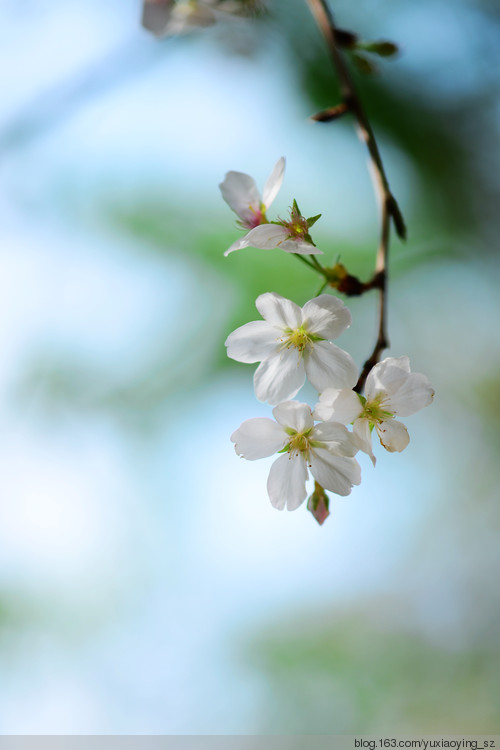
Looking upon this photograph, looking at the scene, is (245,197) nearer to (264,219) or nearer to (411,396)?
(264,219)

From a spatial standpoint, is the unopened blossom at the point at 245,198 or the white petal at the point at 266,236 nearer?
the white petal at the point at 266,236

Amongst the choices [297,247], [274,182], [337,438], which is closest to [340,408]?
[337,438]

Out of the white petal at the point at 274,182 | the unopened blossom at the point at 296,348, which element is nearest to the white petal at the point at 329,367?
the unopened blossom at the point at 296,348

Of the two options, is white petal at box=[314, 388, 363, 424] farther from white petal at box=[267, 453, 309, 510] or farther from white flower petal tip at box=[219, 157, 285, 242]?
white flower petal tip at box=[219, 157, 285, 242]

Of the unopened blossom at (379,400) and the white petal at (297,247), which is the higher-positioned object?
the white petal at (297,247)

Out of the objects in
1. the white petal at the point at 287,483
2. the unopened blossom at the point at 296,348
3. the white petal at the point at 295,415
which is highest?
the unopened blossom at the point at 296,348

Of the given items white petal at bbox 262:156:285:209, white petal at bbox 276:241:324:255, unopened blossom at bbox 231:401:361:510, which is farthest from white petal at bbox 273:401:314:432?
white petal at bbox 262:156:285:209

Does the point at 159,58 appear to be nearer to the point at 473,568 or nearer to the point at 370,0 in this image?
the point at 370,0

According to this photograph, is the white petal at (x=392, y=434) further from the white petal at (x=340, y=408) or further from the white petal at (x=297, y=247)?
the white petal at (x=297, y=247)
